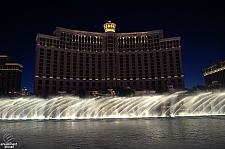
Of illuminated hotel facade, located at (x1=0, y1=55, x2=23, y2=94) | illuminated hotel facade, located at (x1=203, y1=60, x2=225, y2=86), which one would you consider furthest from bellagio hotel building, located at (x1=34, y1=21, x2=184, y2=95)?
illuminated hotel facade, located at (x1=0, y1=55, x2=23, y2=94)

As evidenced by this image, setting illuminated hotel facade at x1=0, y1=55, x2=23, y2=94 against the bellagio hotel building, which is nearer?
the bellagio hotel building

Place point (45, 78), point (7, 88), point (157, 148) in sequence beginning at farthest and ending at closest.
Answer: point (7, 88) → point (45, 78) → point (157, 148)

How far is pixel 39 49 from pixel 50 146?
114778mm

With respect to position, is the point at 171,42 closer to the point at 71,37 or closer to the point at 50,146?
the point at 71,37

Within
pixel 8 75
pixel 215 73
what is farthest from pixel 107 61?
pixel 8 75

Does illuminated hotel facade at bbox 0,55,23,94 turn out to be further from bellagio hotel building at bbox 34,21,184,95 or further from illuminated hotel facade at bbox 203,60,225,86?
Result: illuminated hotel facade at bbox 203,60,225,86

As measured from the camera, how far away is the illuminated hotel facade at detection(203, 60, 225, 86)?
142000 mm

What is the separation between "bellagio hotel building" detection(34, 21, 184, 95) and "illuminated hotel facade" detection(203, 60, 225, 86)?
49.8 m

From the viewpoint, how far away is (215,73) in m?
156

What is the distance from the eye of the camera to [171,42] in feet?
410

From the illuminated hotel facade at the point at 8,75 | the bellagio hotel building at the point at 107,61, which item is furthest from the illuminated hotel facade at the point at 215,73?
the illuminated hotel facade at the point at 8,75

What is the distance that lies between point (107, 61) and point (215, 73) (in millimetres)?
104303

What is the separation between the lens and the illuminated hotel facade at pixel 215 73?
5591 inches

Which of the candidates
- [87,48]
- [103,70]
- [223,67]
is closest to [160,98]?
[103,70]
